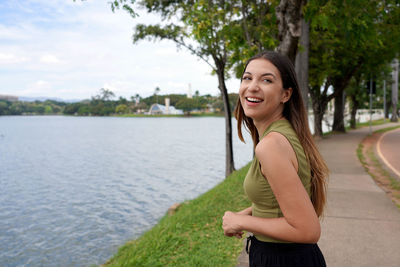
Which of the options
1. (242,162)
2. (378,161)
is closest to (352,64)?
(242,162)

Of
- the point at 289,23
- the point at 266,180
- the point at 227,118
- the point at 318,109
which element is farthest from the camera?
the point at 318,109

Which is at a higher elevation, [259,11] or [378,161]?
[259,11]

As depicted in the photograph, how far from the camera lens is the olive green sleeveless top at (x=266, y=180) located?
5.09 feet

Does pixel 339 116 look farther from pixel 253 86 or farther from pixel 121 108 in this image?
pixel 121 108

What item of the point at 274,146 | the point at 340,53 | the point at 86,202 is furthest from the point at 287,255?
the point at 340,53

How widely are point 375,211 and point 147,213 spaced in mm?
7223

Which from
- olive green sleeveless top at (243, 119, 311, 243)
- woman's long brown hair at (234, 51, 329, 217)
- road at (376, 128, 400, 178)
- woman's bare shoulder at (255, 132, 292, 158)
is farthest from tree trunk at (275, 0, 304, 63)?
woman's bare shoulder at (255, 132, 292, 158)

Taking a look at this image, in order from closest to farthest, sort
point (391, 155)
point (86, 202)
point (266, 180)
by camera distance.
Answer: point (266, 180), point (391, 155), point (86, 202)

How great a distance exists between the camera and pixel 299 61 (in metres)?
10.2

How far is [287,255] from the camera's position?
5.57 feet

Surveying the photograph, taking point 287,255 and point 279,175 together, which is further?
point 287,255

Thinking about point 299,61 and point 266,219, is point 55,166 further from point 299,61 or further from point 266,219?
point 266,219

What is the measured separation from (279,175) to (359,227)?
175 inches

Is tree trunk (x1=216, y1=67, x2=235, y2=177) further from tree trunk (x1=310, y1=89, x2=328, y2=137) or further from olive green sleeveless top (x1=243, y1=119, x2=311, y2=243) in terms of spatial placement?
olive green sleeveless top (x1=243, y1=119, x2=311, y2=243)
